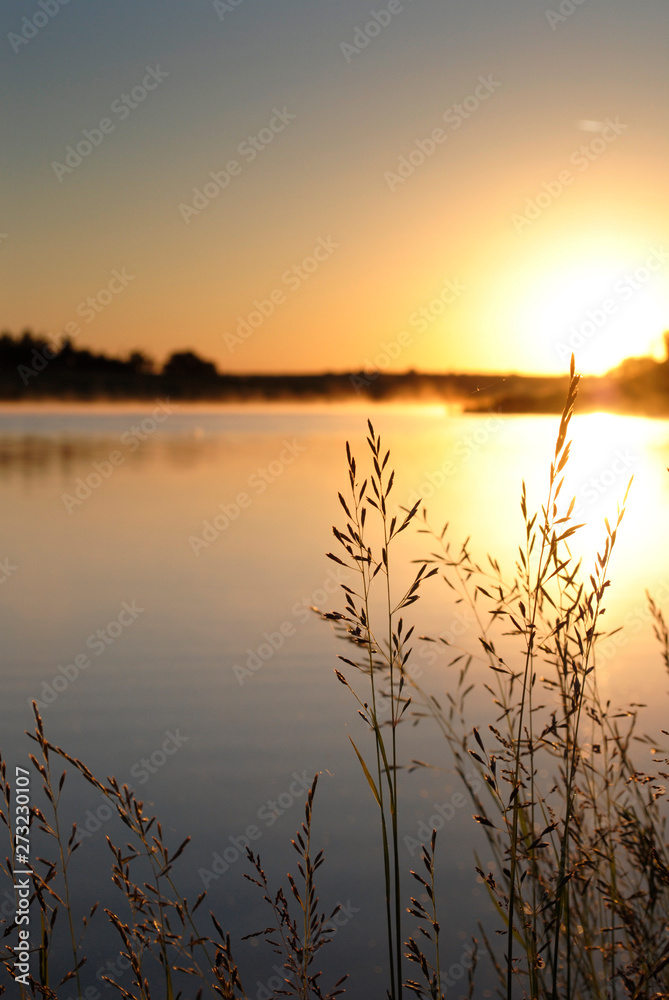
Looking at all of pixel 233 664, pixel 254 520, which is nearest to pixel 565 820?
pixel 233 664

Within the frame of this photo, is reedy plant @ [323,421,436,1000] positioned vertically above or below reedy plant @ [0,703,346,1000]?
above

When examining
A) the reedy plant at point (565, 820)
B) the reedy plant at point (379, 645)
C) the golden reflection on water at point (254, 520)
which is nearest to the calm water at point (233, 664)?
the golden reflection on water at point (254, 520)

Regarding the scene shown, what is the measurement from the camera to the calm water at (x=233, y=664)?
9.23 feet

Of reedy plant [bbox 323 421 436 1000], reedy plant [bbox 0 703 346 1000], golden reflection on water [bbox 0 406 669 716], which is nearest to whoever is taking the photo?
reedy plant [bbox 323 421 436 1000]

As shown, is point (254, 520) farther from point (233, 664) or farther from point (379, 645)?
point (379, 645)

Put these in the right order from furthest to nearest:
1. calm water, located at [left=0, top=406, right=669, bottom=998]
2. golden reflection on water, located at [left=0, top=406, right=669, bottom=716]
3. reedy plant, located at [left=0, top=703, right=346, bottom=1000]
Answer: golden reflection on water, located at [left=0, top=406, right=669, bottom=716] → calm water, located at [left=0, top=406, right=669, bottom=998] → reedy plant, located at [left=0, top=703, right=346, bottom=1000]

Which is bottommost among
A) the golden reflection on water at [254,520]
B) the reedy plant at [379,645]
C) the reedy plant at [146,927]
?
the reedy plant at [146,927]

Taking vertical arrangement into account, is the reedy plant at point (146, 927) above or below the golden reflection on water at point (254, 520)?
below

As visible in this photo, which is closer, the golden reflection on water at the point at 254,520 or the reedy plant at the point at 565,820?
the reedy plant at the point at 565,820

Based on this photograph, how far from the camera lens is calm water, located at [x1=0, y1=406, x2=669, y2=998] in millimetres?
2814

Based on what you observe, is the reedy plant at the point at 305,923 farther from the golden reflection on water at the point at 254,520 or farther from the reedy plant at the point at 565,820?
the golden reflection on water at the point at 254,520

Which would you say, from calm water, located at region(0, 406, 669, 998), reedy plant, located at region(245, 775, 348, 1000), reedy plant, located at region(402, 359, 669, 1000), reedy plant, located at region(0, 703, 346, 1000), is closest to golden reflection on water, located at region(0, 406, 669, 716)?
calm water, located at region(0, 406, 669, 998)

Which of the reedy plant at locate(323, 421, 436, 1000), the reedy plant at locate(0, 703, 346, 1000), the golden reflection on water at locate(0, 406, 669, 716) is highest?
the golden reflection on water at locate(0, 406, 669, 716)

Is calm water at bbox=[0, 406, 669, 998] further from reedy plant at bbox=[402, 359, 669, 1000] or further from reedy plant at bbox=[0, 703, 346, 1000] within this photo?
reedy plant at bbox=[402, 359, 669, 1000]
